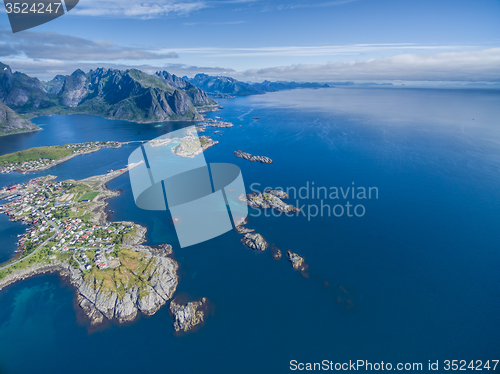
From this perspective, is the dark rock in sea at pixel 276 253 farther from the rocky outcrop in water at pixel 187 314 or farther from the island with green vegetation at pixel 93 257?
the island with green vegetation at pixel 93 257

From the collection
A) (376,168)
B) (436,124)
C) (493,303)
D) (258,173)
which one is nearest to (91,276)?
(258,173)

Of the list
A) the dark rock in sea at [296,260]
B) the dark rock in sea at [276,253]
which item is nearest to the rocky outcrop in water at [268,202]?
the dark rock in sea at [276,253]

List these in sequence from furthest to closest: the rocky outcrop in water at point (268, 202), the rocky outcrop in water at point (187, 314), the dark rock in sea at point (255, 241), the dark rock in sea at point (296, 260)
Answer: the rocky outcrop in water at point (268, 202)
the dark rock in sea at point (255, 241)
the dark rock in sea at point (296, 260)
the rocky outcrop in water at point (187, 314)

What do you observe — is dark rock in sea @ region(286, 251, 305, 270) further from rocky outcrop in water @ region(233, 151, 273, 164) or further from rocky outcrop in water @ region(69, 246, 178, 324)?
rocky outcrop in water @ region(233, 151, 273, 164)

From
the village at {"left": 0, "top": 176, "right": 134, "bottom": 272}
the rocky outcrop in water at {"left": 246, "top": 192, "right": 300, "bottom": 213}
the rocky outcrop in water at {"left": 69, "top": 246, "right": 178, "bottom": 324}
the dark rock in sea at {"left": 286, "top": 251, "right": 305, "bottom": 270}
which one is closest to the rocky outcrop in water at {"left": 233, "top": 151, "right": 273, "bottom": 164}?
the rocky outcrop in water at {"left": 246, "top": 192, "right": 300, "bottom": 213}

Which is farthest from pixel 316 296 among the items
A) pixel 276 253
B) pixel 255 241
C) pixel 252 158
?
pixel 252 158

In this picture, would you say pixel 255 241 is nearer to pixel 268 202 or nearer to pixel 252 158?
pixel 268 202
